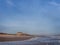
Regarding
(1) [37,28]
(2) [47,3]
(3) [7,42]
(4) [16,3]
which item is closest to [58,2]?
(2) [47,3]

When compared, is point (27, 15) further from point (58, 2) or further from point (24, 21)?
point (58, 2)

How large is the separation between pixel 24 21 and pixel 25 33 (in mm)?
145

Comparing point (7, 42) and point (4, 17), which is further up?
point (4, 17)

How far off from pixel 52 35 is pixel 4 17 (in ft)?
2.01

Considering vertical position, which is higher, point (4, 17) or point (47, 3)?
point (47, 3)

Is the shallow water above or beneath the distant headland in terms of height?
beneath

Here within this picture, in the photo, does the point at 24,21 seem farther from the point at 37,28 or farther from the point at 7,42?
the point at 7,42

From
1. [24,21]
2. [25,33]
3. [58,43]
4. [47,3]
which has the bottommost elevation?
[58,43]

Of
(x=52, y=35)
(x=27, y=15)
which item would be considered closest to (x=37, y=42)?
(x=52, y=35)

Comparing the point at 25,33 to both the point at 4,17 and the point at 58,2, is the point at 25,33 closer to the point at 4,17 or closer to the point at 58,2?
the point at 4,17

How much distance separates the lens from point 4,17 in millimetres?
1526

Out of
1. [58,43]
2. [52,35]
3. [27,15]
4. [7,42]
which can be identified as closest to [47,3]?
[27,15]

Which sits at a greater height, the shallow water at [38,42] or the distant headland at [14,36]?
the distant headland at [14,36]

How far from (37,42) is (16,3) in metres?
0.53
